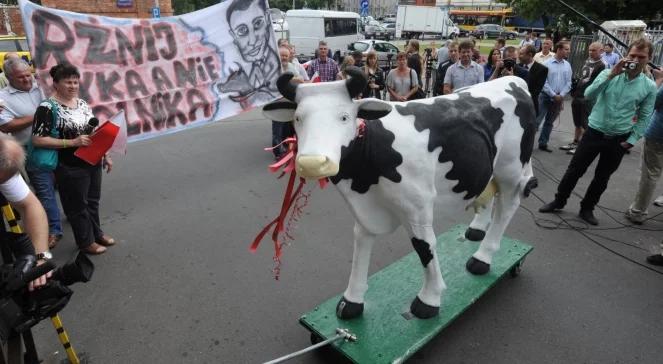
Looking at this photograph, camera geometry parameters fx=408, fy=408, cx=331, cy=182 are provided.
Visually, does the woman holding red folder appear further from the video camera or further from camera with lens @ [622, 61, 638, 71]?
camera with lens @ [622, 61, 638, 71]

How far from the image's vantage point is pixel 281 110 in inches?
82.1

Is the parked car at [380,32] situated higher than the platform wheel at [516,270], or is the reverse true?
the parked car at [380,32]

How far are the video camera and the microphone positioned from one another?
1771 mm

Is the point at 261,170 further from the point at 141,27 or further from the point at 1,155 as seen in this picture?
the point at 1,155

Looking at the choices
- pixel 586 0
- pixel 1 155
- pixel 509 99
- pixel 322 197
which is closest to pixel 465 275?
pixel 509 99

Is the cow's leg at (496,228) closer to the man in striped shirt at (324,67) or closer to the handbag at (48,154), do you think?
the handbag at (48,154)

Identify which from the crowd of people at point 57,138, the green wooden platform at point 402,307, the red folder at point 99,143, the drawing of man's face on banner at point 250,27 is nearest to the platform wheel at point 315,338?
the green wooden platform at point 402,307

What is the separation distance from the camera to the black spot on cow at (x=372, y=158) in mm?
2131

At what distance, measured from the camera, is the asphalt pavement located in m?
2.69

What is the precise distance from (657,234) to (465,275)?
268 centimetres

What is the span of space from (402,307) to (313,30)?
1826 centimetres

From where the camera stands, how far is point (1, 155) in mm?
1638

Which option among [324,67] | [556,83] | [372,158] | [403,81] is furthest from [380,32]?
[372,158]

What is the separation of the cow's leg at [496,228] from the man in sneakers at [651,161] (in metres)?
2.23
